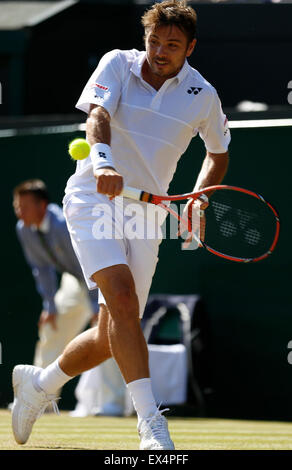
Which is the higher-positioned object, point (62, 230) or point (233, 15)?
point (233, 15)

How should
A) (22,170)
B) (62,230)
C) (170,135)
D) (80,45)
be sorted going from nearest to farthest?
(170,135) < (62,230) < (22,170) < (80,45)

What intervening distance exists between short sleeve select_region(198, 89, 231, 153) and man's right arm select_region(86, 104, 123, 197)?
0.48 m

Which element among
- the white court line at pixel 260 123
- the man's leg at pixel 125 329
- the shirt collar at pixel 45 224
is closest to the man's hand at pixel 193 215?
the man's leg at pixel 125 329

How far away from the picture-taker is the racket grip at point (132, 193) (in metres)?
3.97

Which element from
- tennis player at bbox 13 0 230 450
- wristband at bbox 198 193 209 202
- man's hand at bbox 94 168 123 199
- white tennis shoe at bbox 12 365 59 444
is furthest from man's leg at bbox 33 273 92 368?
man's hand at bbox 94 168 123 199

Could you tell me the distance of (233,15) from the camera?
762 cm

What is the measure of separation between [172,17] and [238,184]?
3377 millimetres

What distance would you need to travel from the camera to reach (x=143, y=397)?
12.8 ft

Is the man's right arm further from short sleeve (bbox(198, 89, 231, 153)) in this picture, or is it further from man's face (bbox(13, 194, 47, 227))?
man's face (bbox(13, 194, 47, 227))

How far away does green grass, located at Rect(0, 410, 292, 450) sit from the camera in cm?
454

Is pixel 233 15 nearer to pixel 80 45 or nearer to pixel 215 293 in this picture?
pixel 215 293

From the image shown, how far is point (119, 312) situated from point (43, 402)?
770 millimetres

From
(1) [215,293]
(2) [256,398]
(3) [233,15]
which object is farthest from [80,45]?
(2) [256,398]

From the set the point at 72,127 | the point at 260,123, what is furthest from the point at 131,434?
the point at 72,127
